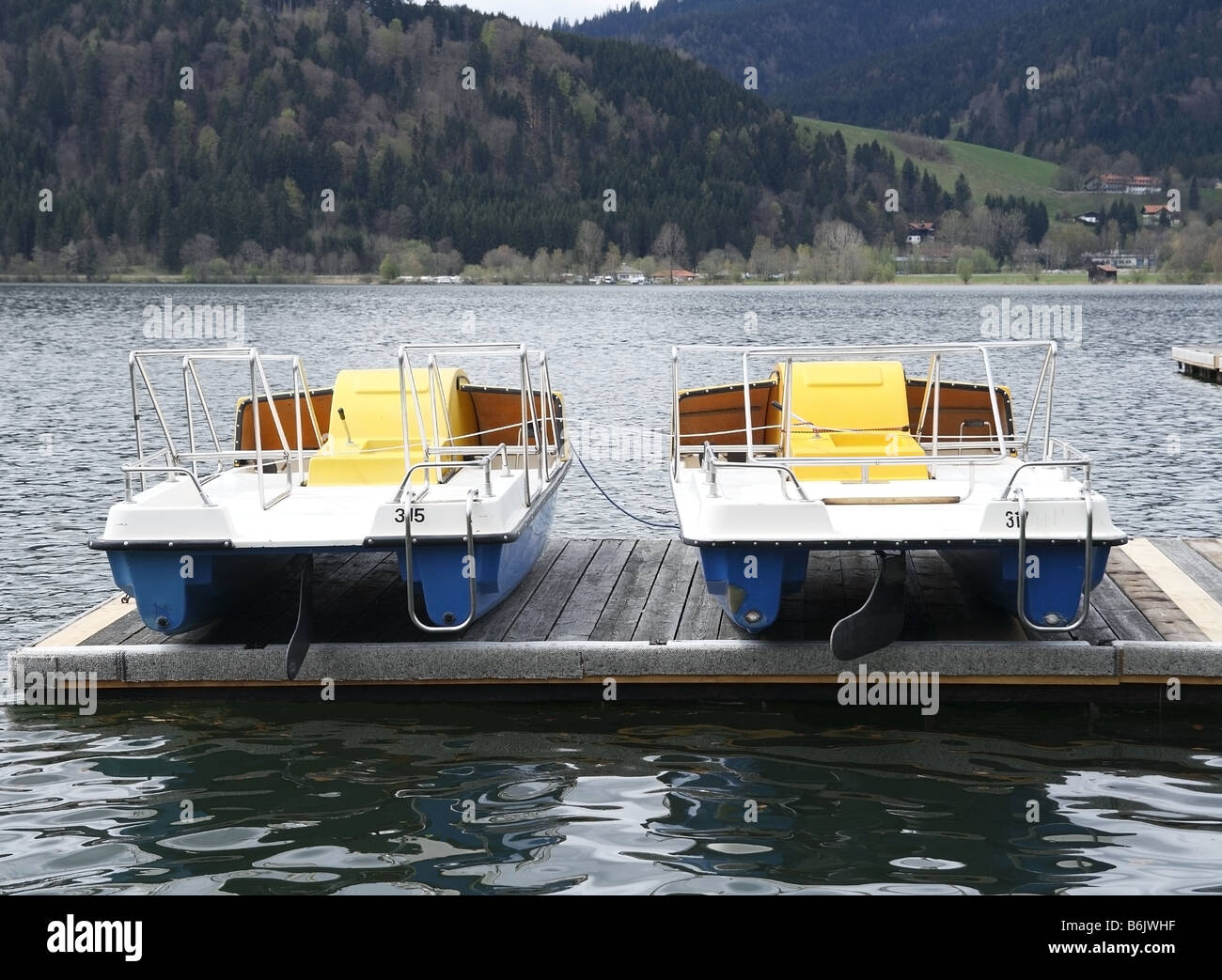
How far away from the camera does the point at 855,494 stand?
32.9ft

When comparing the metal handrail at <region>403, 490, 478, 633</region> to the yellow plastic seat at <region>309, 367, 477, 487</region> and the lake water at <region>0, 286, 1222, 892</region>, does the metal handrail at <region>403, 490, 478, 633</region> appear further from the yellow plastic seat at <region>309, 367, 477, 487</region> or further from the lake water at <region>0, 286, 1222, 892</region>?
the yellow plastic seat at <region>309, 367, 477, 487</region>

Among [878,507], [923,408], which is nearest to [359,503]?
[878,507]

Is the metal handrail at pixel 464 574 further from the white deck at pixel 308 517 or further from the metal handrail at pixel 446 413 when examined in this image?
the metal handrail at pixel 446 413

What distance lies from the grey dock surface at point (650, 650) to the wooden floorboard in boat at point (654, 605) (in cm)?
2

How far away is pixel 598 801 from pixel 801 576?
7.03 ft

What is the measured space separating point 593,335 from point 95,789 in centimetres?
7009

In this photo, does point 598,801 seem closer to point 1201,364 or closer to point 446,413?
point 446,413

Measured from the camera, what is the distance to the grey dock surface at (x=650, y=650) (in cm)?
909

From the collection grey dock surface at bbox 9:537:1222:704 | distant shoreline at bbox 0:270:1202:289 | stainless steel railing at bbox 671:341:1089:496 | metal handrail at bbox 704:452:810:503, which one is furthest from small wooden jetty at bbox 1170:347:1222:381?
distant shoreline at bbox 0:270:1202:289

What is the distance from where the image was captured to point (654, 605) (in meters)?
10.3

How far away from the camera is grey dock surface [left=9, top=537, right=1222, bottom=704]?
29.8ft

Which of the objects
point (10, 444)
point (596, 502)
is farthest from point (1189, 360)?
point (10, 444)

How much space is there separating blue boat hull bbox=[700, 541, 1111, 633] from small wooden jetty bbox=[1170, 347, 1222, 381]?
38925 mm
